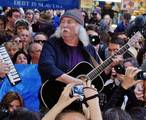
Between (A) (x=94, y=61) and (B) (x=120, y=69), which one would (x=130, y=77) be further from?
(A) (x=94, y=61)

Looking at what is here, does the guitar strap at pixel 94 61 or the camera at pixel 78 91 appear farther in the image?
the guitar strap at pixel 94 61

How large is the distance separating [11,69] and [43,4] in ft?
2.97

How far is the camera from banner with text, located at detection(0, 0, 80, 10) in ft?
18.1

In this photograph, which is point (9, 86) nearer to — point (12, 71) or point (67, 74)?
point (12, 71)

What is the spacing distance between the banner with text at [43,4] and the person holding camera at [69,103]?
274 centimetres

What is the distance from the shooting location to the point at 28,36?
7527 mm

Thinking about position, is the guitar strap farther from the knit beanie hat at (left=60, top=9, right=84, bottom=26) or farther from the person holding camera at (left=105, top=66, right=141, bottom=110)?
the person holding camera at (left=105, top=66, right=141, bottom=110)

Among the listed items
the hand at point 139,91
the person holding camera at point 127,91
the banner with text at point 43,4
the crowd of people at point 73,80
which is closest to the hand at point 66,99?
the crowd of people at point 73,80

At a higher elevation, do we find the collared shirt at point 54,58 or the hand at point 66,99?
the hand at point 66,99

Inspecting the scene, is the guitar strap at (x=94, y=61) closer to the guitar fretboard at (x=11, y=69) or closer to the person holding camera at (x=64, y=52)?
the person holding camera at (x=64, y=52)

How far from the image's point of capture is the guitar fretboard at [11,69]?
5.28 metres

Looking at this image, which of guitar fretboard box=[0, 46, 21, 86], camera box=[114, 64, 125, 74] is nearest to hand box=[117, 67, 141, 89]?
camera box=[114, 64, 125, 74]

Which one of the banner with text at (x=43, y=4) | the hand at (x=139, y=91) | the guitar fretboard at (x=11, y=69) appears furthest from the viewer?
the banner with text at (x=43, y=4)

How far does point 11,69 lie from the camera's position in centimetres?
540
